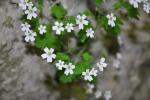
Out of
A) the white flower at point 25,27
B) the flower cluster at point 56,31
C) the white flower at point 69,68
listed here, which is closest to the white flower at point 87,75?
the flower cluster at point 56,31

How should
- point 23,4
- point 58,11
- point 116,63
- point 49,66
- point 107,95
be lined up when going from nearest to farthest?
point 23,4
point 58,11
point 49,66
point 107,95
point 116,63

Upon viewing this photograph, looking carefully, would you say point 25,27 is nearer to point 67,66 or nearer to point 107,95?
point 67,66

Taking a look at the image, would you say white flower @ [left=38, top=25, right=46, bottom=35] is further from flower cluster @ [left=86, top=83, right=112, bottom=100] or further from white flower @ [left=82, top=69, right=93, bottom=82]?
flower cluster @ [left=86, top=83, right=112, bottom=100]

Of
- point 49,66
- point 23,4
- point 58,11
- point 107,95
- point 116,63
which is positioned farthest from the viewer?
point 116,63

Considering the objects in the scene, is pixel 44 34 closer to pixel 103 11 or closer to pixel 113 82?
pixel 103 11

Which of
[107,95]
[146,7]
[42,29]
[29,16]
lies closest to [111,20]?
[146,7]

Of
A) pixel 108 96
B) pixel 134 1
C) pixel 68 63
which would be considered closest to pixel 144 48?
pixel 108 96

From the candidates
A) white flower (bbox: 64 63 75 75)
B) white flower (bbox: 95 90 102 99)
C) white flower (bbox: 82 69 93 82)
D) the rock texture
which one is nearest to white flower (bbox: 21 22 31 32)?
the rock texture
